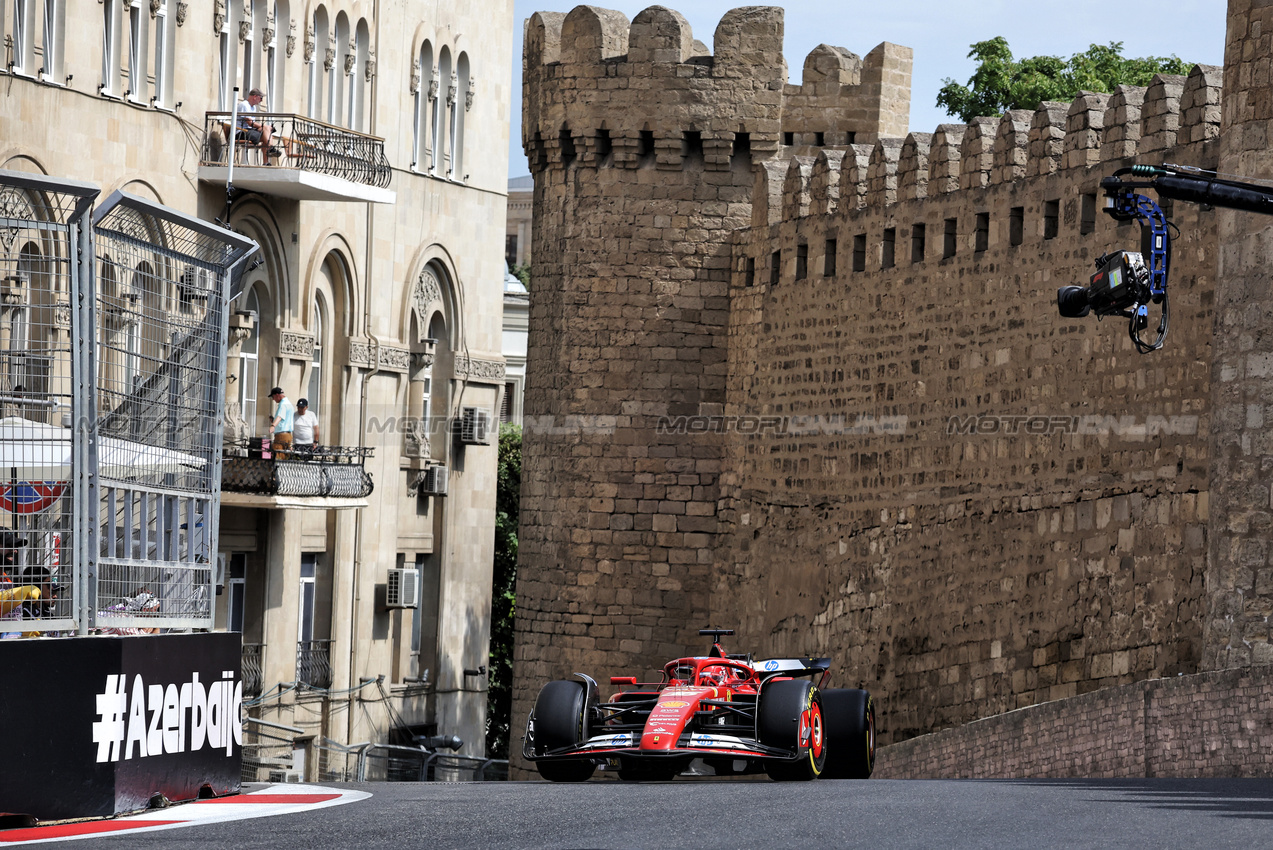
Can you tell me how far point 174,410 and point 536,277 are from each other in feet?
43.4

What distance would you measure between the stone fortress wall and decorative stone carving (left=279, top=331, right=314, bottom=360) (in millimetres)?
3401

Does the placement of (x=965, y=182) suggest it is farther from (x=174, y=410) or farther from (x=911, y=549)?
(x=174, y=410)

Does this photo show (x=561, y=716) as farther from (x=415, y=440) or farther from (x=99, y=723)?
(x=415, y=440)

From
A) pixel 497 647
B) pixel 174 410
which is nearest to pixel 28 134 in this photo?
pixel 174 410

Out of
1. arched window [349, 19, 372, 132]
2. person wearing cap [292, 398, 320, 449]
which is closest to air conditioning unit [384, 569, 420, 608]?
person wearing cap [292, 398, 320, 449]

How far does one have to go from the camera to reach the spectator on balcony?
77.7 ft

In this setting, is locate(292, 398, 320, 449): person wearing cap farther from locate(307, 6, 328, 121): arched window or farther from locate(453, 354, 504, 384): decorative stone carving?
locate(453, 354, 504, 384): decorative stone carving

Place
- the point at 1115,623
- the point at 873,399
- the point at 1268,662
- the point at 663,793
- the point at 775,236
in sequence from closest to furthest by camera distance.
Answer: the point at 663,793, the point at 1268,662, the point at 1115,623, the point at 873,399, the point at 775,236

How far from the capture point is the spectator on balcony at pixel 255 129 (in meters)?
23.7

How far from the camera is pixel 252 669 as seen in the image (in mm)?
24906

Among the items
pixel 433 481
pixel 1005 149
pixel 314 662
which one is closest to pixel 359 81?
pixel 433 481

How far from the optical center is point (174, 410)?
9.77m

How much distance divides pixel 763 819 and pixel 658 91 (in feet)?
45.6

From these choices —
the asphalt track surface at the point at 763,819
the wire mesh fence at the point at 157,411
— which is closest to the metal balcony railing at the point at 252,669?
the asphalt track surface at the point at 763,819
